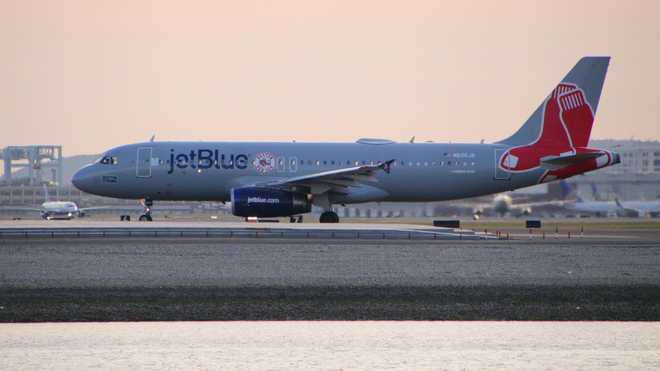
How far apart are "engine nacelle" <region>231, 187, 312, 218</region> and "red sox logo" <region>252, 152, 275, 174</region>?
2.78m

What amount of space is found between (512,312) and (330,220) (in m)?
31.8

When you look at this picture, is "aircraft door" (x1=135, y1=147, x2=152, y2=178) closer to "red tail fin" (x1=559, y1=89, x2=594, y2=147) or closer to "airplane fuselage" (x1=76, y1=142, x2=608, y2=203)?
"airplane fuselage" (x1=76, y1=142, x2=608, y2=203)

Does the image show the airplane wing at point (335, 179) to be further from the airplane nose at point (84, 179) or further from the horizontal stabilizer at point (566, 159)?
the airplane nose at point (84, 179)

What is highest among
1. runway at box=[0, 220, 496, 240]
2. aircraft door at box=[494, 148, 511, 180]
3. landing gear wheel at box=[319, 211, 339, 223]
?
aircraft door at box=[494, 148, 511, 180]

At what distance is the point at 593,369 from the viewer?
510 inches

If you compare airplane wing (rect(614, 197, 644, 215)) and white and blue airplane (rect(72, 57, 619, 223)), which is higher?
white and blue airplane (rect(72, 57, 619, 223))

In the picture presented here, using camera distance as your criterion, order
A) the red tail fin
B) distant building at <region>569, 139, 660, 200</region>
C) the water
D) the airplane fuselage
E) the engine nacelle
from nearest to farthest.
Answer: the water < the engine nacelle < the airplane fuselage < the red tail fin < distant building at <region>569, 139, 660, 200</region>

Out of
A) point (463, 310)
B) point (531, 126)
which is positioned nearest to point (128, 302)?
point (463, 310)

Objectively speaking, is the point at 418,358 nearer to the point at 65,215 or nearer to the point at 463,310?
the point at 463,310

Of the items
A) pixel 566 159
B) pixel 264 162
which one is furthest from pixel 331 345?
pixel 566 159

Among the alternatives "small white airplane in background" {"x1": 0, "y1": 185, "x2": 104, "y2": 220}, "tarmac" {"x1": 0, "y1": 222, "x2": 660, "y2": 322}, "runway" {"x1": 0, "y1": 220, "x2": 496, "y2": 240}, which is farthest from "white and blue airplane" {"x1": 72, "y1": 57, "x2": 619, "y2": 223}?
"small white airplane in background" {"x1": 0, "y1": 185, "x2": 104, "y2": 220}

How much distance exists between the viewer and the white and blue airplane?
5069cm

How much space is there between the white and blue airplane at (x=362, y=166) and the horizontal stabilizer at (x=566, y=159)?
5cm

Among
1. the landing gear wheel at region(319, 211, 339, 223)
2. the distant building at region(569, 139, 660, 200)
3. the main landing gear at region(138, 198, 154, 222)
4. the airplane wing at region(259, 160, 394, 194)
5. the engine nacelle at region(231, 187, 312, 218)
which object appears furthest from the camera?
the distant building at region(569, 139, 660, 200)
